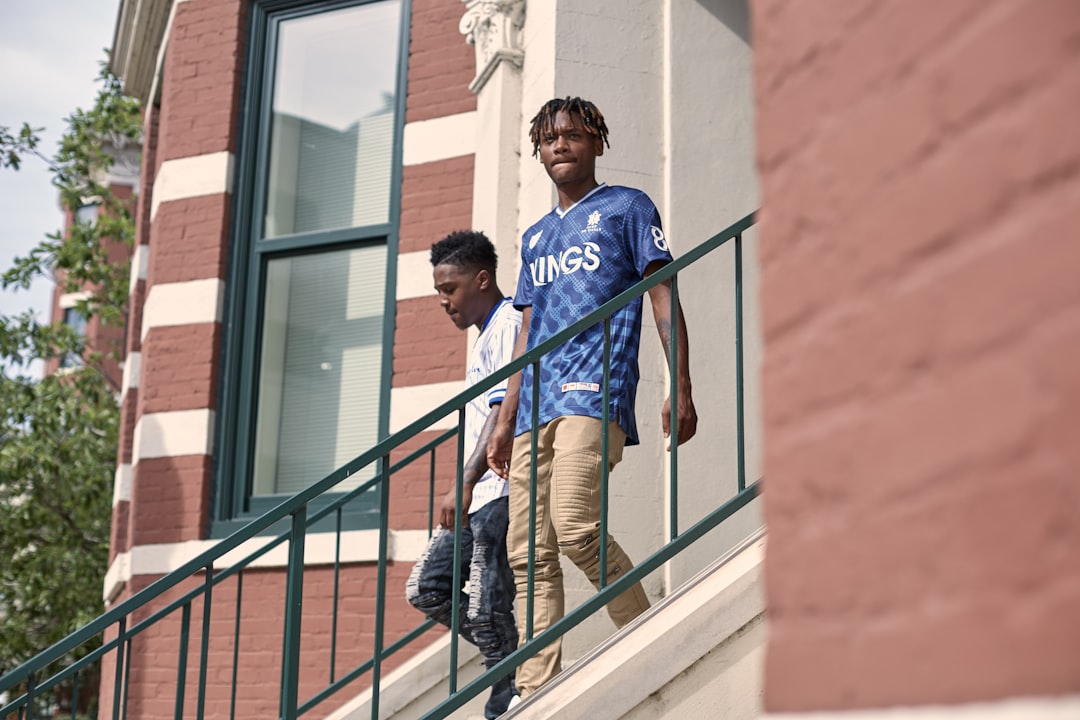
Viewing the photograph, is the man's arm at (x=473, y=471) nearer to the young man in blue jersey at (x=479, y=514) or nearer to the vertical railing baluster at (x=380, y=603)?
the young man in blue jersey at (x=479, y=514)

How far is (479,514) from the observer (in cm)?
437

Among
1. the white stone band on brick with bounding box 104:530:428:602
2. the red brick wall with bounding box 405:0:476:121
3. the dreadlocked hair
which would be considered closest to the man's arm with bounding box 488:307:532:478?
the dreadlocked hair

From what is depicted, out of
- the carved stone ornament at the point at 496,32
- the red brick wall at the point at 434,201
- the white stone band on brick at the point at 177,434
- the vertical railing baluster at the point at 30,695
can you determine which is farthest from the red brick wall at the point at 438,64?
the vertical railing baluster at the point at 30,695

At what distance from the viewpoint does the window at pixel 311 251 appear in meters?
7.60

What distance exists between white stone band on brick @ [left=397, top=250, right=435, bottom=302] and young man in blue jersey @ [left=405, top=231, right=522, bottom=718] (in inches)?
93.9

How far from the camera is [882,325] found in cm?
150

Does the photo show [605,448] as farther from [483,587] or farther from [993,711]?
[993,711]

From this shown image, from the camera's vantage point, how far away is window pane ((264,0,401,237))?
782cm

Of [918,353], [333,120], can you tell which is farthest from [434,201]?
[918,353]

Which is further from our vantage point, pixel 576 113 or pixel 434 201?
pixel 434 201

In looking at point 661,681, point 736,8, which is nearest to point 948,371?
point 661,681

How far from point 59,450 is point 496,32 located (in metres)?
6.67

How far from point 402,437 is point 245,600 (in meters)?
3.69

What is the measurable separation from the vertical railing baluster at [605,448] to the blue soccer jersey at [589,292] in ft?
0.32
